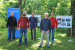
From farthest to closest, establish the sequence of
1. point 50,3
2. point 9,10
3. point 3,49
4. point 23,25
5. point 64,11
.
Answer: point 50,3 < point 64,11 < point 9,10 < point 23,25 < point 3,49

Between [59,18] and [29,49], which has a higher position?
[59,18]

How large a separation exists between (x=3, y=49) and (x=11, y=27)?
7.23 ft

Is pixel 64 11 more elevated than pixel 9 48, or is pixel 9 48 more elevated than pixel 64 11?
pixel 64 11

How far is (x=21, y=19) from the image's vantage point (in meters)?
7.00

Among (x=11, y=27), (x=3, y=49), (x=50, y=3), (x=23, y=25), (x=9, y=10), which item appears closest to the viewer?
(x=3, y=49)

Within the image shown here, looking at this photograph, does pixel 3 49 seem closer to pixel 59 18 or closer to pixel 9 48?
pixel 9 48

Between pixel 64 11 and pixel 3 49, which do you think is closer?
pixel 3 49

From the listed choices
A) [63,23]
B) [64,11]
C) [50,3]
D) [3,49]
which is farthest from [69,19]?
[50,3]

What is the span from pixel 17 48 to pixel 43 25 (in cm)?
188

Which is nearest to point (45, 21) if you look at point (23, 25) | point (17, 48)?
point (23, 25)

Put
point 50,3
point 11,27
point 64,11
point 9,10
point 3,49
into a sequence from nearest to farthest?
point 3,49 < point 11,27 < point 9,10 < point 64,11 < point 50,3

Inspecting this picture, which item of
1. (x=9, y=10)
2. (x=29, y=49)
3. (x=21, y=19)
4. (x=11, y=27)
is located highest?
(x=9, y=10)

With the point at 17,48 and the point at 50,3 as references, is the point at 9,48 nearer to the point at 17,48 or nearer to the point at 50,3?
the point at 17,48

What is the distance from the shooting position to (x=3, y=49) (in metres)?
6.38
